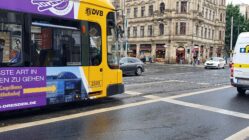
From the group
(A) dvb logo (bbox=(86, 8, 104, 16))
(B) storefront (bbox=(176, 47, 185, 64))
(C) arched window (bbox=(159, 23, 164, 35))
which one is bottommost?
(B) storefront (bbox=(176, 47, 185, 64))

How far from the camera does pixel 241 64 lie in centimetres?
1428

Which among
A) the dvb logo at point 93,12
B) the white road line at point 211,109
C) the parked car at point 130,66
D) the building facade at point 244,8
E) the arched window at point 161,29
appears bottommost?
the white road line at point 211,109

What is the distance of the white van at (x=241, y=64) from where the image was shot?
14.1 meters

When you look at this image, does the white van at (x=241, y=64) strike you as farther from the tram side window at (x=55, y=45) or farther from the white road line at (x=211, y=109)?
the tram side window at (x=55, y=45)

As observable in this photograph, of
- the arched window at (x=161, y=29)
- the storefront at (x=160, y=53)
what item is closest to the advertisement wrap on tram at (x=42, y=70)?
the storefront at (x=160, y=53)

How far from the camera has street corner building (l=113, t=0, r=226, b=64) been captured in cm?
6341

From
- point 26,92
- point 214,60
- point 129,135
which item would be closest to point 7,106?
point 26,92

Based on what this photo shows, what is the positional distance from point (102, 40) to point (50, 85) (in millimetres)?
2436

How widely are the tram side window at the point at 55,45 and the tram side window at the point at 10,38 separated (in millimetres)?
396

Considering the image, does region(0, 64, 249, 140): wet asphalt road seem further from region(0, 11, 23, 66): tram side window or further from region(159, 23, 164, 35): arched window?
region(159, 23, 164, 35): arched window

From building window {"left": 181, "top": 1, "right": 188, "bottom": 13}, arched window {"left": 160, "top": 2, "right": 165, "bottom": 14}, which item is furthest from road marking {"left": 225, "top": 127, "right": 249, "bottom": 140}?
arched window {"left": 160, "top": 2, "right": 165, "bottom": 14}

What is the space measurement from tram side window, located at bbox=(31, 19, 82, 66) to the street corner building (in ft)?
163

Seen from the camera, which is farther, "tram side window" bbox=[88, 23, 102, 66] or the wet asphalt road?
"tram side window" bbox=[88, 23, 102, 66]

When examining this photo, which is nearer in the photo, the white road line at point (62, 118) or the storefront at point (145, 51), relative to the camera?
the white road line at point (62, 118)
